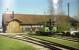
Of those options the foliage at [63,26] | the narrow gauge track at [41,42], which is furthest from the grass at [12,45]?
the foliage at [63,26]

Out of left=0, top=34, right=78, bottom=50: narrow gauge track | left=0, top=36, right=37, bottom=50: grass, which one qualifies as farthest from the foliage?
left=0, top=36, right=37, bottom=50: grass

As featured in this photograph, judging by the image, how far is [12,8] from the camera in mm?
1604

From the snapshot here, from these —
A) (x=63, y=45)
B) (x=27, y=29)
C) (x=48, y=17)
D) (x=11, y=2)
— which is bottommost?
(x=63, y=45)

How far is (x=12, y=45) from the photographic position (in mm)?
1524

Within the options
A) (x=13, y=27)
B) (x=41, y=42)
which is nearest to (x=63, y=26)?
(x=41, y=42)

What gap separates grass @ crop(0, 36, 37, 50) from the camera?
1.51m

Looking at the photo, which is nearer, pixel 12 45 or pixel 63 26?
pixel 12 45

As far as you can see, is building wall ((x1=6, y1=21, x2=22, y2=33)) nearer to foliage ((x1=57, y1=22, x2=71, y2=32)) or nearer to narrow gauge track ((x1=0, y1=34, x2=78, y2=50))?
narrow gauge track ((x1=0, y1=34, x2=78, y2=50))

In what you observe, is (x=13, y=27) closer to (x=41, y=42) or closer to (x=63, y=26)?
(x=41, y=42)

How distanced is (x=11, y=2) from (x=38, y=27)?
1.01 ft

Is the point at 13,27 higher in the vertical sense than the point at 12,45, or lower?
higher

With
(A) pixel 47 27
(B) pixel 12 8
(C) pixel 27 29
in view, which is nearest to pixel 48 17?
(A) pixel 47 27

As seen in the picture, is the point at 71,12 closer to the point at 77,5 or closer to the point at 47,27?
the point at 77,5

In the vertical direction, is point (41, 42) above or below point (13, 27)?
below
